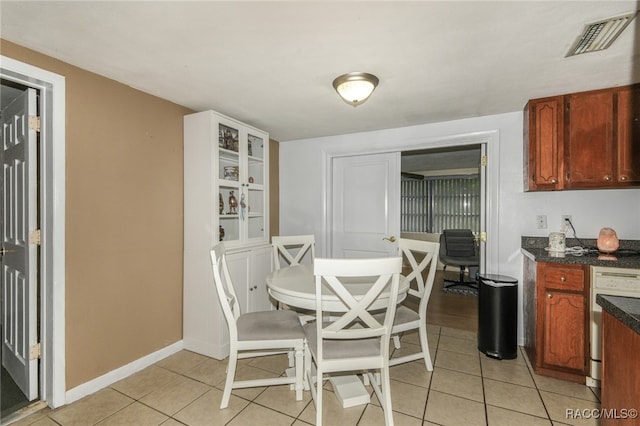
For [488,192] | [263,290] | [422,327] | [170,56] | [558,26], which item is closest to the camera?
[558,26]

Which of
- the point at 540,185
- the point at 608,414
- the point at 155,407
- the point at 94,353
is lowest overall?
the point at 155,407

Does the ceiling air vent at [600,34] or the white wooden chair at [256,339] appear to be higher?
the ceiling air vent at [600,34]

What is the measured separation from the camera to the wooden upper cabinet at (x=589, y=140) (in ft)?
7.78

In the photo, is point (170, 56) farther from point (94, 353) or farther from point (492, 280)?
point (492, 280)

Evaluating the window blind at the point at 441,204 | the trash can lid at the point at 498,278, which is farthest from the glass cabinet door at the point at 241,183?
the window blind at the point at 441,204

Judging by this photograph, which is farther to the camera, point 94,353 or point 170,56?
point 94,353

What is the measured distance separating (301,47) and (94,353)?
2.56m

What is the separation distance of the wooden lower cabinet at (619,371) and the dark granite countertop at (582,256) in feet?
4.20

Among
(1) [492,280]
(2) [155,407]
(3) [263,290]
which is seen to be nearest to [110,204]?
(2) [155,407]

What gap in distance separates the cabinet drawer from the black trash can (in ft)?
1.17

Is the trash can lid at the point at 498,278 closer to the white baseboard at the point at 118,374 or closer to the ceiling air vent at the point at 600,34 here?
the ceiling air vent at the point at 600,34

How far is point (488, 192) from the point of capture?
9.89ft

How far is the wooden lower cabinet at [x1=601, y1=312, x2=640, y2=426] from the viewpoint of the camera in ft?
3.12

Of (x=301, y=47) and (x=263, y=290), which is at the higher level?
(x=301, y=47)
